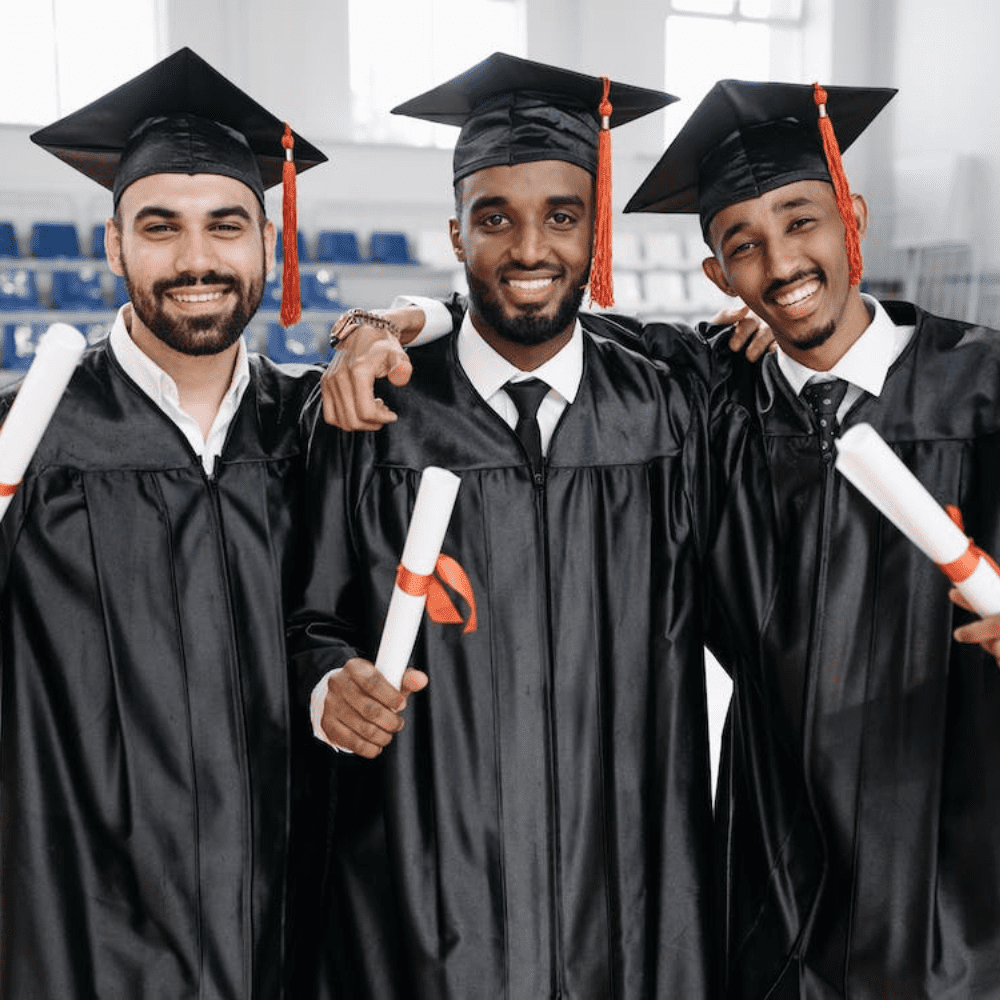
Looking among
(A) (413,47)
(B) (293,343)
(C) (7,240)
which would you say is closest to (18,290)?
(C) (7,240)

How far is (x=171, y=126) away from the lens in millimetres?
2090

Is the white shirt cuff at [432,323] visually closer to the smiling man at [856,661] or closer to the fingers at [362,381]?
the fingers at [362,381]

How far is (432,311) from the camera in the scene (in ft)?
7.15

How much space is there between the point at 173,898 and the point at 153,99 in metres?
1.38

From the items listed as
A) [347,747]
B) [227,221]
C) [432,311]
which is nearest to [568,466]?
[432,311]

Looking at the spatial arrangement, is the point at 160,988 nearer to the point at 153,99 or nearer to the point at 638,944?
the point at 638,944

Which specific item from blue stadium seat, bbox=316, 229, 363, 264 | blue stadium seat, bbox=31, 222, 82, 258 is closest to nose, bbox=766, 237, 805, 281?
blue stadium seat, bbox=31, 222, 82, 258

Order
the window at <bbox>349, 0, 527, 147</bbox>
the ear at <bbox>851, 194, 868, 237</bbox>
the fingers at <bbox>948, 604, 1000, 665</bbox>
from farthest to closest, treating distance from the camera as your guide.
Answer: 1. the window at <bbox>349, 0, 527, 147</bbox>
2. the ear at <bbox>851, 194, 868, 237</bbox>
3. the fingers at <bbox>948, 604, 1000, 665</bbox>

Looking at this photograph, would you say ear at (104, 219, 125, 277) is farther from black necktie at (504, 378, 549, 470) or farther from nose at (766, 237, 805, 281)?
nose at (766, 237, 805, 281)

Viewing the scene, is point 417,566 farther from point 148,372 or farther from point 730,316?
point 730,316

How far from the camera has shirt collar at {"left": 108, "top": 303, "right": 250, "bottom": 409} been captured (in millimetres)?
1977

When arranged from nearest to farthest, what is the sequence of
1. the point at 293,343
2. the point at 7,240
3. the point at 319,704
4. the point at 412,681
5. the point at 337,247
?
the point at 412,681 → the point at 319,704 → the point at 7,240 → the point at 293,343 → the point at 337,247

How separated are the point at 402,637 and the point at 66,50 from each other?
9.04m

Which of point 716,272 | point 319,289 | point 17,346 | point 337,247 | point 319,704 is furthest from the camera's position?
point 337,247
